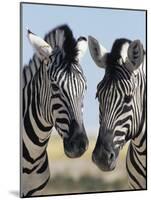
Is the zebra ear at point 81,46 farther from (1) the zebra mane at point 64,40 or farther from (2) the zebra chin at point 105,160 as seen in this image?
(2) the zebra chin at point 105,160

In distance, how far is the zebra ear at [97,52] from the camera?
4582mm

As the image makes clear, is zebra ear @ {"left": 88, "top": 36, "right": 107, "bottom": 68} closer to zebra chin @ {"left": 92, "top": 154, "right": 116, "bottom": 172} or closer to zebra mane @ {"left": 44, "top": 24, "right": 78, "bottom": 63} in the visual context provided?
zebra mane @ {"left": 44, "top": 24, "right": 78, "bottom": 63}

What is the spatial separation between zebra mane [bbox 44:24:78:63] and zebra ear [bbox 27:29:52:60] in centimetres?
3

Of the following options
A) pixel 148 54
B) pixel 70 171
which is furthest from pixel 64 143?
pixel 148 54

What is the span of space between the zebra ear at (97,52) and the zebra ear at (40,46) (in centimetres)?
30

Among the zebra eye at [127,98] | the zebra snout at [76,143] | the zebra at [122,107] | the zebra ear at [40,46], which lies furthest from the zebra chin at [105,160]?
the zebra ear at [40,46]

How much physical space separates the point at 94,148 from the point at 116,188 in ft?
1.15

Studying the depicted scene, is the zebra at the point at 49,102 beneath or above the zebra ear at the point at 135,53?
beneath

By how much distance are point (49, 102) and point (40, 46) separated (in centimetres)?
38

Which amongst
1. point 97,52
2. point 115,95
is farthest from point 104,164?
point 97,52

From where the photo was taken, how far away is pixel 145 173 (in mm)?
4781

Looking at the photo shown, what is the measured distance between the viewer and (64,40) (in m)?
4.50

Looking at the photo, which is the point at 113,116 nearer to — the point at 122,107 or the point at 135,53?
the point at 122,107

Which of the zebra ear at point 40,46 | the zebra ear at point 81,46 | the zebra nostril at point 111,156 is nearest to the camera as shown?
the zebra ear at point 40,46
